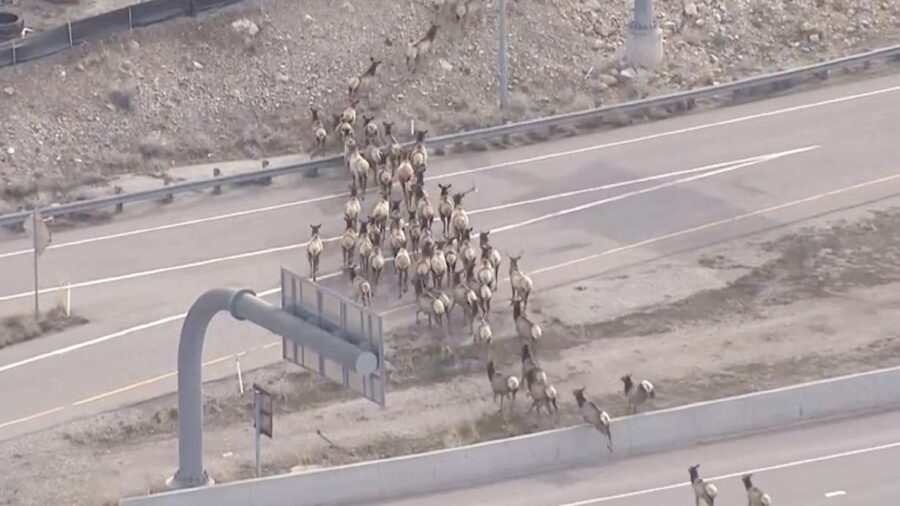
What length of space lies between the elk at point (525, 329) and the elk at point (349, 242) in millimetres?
3390

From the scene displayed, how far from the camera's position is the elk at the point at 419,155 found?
42031 millimetres

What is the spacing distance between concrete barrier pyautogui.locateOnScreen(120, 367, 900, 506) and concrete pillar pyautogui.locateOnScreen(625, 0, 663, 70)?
1573 cm

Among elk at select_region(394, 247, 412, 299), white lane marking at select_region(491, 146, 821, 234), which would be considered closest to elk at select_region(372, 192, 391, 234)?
elk at select_region(394, 247, 412, 299)

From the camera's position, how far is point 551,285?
3981 centimetres

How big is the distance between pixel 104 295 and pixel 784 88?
16.6 metres

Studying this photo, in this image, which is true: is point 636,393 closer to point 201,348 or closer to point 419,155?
point 201,348

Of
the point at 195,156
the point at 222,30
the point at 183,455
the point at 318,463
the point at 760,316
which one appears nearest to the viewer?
the point at 183,455

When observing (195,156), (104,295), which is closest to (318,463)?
(104,295)

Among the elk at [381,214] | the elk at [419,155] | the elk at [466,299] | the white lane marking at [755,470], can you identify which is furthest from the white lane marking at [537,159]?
the white lane marking at [755,470]

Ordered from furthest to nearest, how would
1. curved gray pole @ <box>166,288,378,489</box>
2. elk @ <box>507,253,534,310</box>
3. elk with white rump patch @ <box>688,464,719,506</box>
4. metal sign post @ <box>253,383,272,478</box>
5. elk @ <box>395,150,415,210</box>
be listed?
elk @ <box>395,150,415,210</box> → elk @ <box>507,253,534,310</box> → metal sign post @ <box>253,383,272,478</box> → elk with white rump patch @ <box>688,464,719,506</box> → curved gray pole @ <box>166,288,378,489</box>

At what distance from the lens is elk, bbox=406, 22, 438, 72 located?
4844 cm

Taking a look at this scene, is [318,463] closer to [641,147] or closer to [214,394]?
[214,394]

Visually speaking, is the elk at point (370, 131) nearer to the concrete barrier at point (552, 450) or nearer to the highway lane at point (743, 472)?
the concrete barrier at point (552, 450)

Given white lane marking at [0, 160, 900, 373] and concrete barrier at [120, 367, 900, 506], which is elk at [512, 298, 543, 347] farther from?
concrete barrier at [120, 367, 900, 506]
